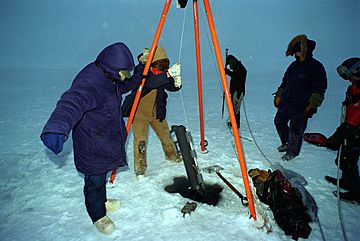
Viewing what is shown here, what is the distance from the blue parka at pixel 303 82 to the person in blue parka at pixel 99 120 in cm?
327

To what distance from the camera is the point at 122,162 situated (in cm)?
274

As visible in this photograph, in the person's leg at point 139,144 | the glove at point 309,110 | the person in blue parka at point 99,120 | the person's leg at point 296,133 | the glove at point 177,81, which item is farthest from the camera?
the person's leg at point 296,133

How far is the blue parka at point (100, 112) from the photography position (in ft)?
7.08

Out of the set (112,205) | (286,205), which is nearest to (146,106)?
(112,205)

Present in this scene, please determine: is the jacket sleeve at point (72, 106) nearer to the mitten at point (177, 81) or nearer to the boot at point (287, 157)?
the mitten at point (177, 81)

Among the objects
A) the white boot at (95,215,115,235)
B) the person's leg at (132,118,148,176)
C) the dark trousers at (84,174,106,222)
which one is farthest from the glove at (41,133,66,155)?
the person's leg at (132,118,148,176)

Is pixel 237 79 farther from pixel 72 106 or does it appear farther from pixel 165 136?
pixel 72 106

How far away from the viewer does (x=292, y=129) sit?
457 cm

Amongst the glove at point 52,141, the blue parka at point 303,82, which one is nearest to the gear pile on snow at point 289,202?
the blue parka at point 303,82

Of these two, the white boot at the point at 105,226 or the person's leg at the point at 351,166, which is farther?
the person's leg at the point at 351,166

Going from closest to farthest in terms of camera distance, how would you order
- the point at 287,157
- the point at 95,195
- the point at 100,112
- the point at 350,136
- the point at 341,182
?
1. the point at 100,112
2. the point at 95,195
3. the point at 350,136
4. the point at 341,182
5. the point at 287,157

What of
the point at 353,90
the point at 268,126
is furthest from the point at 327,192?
the point at 268,126

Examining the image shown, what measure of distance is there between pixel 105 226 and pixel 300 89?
3.89 m

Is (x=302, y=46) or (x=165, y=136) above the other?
(x=302, y=46)
